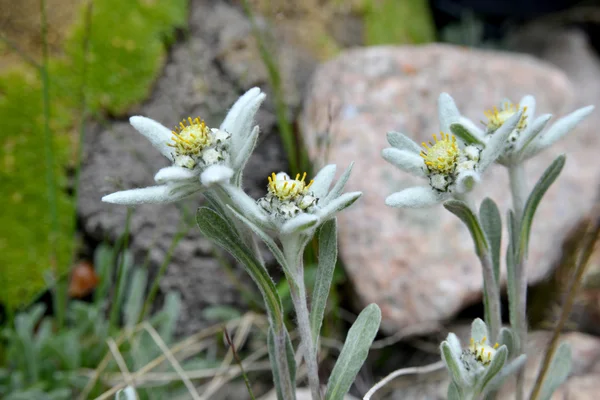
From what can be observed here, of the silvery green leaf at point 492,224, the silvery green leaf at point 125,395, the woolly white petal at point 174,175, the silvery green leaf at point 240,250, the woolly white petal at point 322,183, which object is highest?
the woolly white petal at point 174,175

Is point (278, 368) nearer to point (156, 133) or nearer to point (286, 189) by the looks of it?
point (286, 189)

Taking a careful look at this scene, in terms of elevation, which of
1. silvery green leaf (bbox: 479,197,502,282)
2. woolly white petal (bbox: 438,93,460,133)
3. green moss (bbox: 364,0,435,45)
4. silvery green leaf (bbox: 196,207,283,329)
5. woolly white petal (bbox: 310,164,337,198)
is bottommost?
silvery green leaf (bbox: 479,197,502,282)

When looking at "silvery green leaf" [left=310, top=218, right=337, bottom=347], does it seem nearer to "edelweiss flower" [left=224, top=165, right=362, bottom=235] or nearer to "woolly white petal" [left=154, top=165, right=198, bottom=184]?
"edelweiss flower" [left=224, top=165, right=362, bottom=235]

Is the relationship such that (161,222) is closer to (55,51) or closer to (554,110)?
(55,51)

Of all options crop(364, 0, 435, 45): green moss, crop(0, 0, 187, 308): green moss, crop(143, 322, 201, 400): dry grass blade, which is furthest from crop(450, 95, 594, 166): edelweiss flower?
crop(364, 0, 435, 45): green moss

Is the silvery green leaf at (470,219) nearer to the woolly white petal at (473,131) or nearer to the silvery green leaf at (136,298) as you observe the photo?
the woolly white petal at (473,131)

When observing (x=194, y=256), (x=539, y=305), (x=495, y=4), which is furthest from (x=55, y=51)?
(x=495, y=4)

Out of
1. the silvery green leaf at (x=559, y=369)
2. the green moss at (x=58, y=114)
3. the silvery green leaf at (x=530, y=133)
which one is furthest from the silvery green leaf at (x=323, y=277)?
the green moss at (x=58, y=114)
